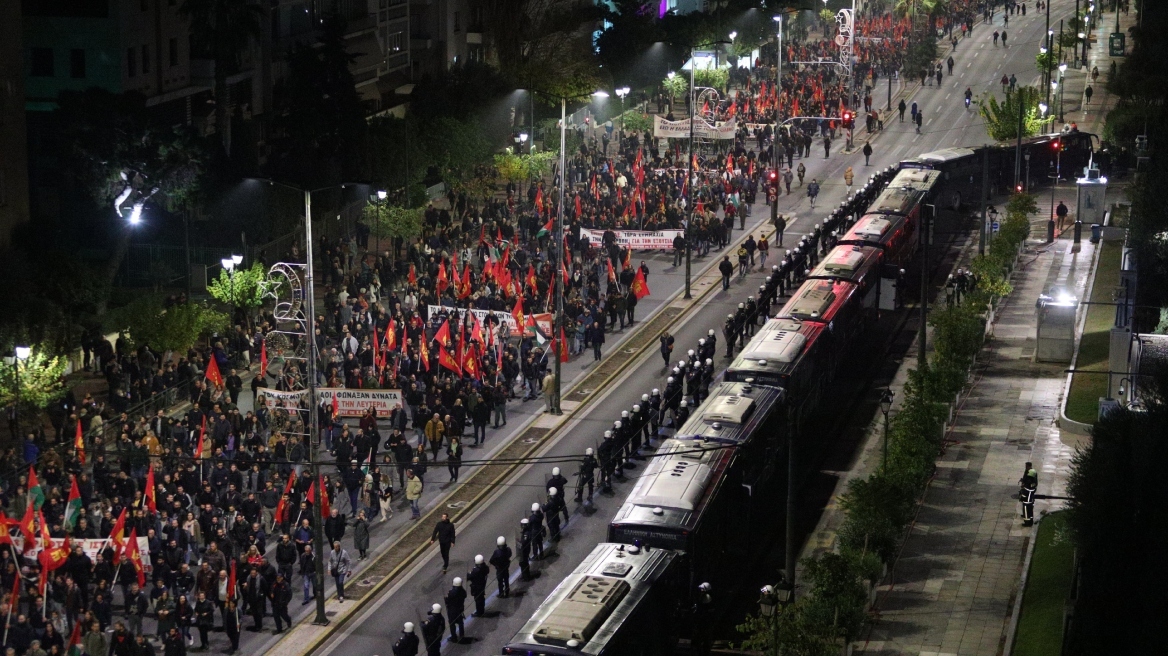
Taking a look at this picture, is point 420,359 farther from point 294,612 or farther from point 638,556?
point 638,556

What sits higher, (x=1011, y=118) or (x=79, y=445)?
(x=1011, y=118)

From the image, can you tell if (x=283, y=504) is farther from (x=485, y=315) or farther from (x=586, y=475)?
(x=485, y=315)

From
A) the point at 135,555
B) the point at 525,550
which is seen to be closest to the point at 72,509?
the point at 135,555

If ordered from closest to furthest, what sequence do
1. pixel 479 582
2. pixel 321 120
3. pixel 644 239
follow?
→ pixel 479 582 → pixel 644 239 → pixel 321 120

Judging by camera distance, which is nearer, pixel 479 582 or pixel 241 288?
pixel 479 582

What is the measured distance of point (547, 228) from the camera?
70125 millimetres

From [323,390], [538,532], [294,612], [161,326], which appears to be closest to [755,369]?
[538,532]

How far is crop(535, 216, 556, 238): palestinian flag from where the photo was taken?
6869 cm

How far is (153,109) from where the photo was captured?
70.2 m

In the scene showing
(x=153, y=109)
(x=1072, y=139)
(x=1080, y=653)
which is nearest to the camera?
(x=1080, y=653)

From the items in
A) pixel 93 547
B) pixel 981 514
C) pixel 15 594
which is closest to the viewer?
pixel 15 594

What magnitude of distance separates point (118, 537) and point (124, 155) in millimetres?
26551

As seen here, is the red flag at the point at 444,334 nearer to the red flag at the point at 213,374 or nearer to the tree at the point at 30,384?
the red flag at the point at 213,374

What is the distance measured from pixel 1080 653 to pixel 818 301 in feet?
77.2
